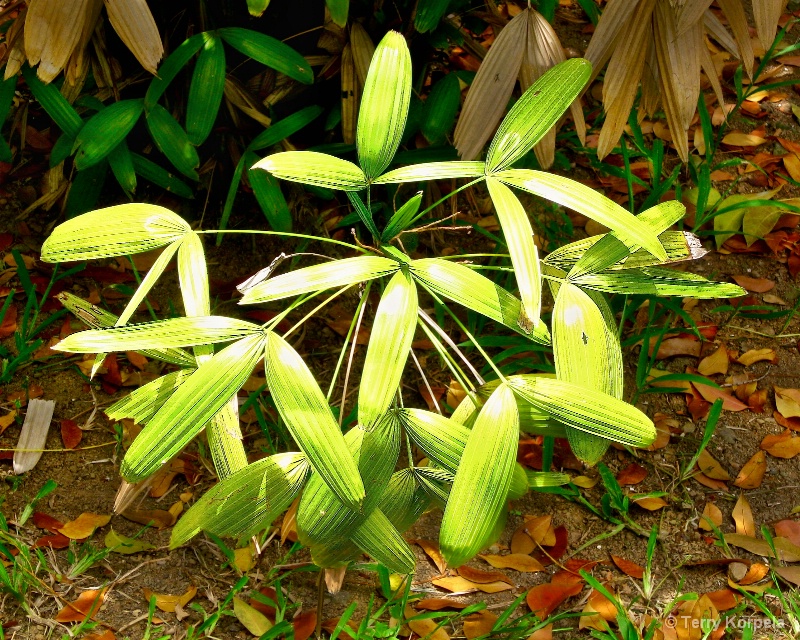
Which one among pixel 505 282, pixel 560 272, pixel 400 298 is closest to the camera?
pixel 400 298

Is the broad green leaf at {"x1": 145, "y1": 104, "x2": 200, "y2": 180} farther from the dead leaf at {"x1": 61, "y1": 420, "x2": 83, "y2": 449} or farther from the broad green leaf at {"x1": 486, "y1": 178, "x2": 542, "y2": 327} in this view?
the broad green leaf at {"x1": 486, "y1": 178, "x2": 542, "y2": 327}

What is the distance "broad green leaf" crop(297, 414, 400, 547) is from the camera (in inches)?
33.4

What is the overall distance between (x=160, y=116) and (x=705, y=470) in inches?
47.4

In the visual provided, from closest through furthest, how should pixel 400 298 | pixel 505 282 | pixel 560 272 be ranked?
pixel 400 298 → pixel 560 272 → pixel 505 282

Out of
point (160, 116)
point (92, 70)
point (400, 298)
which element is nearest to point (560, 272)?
point (400, 298)

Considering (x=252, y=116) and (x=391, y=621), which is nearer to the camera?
(x=391, y=621)

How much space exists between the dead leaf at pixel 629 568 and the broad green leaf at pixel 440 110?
0.83 m

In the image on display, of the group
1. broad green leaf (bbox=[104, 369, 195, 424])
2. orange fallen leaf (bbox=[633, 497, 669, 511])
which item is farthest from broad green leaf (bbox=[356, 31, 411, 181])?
orange fallen leaf (bbox=[633, 497, 669, 511])

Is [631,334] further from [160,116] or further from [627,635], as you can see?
[160,116]

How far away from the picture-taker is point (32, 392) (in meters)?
1.55

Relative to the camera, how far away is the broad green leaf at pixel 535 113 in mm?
879

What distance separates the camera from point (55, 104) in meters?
1.49

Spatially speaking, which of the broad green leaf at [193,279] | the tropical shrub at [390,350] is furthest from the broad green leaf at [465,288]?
the broad green leaf at [193,279]

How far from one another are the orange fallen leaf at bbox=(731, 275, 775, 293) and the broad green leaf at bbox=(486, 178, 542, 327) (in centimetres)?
121
